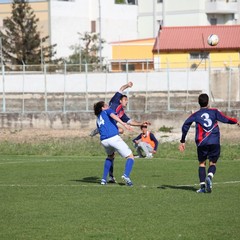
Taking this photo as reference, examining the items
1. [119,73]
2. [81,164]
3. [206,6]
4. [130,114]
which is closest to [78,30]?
[206,6]

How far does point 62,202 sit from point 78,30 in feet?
222

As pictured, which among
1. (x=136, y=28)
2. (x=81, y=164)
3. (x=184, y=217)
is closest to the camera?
(x=184, y=217)

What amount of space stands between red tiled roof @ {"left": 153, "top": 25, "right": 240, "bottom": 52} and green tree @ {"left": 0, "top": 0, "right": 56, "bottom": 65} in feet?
37.3

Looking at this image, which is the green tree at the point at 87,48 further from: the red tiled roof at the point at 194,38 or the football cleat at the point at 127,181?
the football cleat at the point at 127,181

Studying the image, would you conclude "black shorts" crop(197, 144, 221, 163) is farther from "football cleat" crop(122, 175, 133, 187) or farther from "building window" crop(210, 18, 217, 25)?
"building window" crop(210, 18, 217, 25)

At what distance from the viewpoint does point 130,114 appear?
137 feet

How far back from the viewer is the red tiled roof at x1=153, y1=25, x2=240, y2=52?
63688 mm

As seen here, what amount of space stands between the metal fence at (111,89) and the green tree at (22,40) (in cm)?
1965

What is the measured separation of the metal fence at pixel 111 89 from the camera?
154 feet

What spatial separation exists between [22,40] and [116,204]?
59.1 meters

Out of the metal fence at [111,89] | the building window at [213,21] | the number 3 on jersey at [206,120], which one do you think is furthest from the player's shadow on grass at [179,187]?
the building window at [213,21]

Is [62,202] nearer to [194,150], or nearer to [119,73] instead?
[194,150]

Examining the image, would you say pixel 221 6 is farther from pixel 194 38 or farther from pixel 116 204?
pixel 116 204

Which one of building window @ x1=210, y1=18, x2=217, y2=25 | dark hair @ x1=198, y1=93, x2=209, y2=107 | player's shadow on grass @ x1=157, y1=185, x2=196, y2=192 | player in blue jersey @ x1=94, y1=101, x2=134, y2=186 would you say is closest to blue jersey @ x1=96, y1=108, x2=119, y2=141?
player in blue jersey @ x1=94, y1=101, x2=134, y2=186
